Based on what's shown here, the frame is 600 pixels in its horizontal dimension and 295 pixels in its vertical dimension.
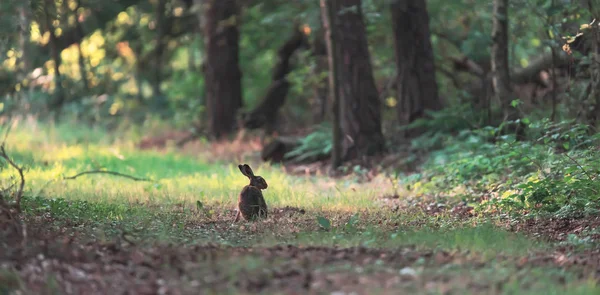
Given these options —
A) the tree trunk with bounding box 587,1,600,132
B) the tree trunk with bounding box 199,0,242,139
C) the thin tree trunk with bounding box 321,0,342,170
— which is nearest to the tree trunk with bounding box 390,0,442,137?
the thin tree trunk with bounding box 321,0,342,170

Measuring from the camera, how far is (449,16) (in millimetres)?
19734

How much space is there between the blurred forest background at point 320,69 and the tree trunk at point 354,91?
2 centimetres

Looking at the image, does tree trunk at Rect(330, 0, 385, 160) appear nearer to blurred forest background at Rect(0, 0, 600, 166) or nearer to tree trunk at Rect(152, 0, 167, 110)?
blurred forest background at Rect(0, 0, 600, 166)

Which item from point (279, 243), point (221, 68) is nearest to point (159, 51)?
point (221, 68)

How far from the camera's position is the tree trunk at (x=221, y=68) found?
20891 millimetres

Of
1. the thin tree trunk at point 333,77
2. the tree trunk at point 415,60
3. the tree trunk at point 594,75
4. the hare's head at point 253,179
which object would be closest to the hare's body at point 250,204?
the hare's head at point 253,179

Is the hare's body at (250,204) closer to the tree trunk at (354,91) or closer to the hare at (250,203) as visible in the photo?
the hare at (250,203)

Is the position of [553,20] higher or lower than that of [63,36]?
lower

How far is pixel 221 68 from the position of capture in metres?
21.1

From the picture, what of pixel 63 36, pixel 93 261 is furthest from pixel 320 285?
pixel 63 36

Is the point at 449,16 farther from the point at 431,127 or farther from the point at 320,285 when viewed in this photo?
the point at 320,285

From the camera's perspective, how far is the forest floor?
501cm

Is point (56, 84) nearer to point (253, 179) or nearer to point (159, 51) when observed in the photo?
point (159, 51)

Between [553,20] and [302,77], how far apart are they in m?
8.93
